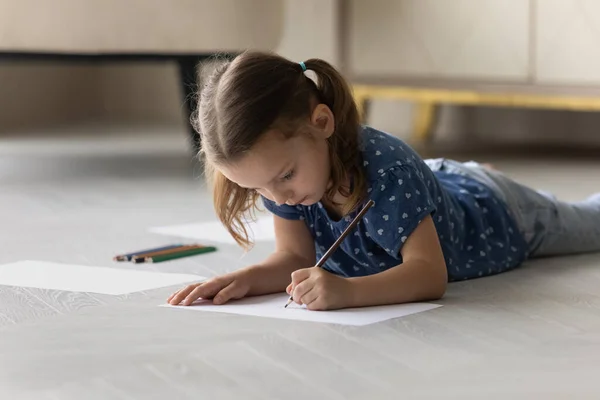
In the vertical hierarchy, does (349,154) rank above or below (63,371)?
above

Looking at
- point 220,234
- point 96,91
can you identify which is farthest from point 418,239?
point 96,91

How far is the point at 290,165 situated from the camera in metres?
1.22

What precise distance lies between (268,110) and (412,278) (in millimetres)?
268

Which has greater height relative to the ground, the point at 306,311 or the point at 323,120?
the point at 323,120

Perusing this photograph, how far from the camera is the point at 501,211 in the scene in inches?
61.8

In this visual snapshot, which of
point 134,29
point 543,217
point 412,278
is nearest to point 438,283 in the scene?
point 412,278

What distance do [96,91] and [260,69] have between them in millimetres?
3734

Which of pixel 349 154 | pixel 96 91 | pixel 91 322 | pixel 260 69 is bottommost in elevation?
pixel 96 91

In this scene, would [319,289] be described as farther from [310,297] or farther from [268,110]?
[268,110]

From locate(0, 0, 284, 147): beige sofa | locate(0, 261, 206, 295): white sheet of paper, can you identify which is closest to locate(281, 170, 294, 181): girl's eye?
locate(0, 261, 206, 295): white sheet of paper

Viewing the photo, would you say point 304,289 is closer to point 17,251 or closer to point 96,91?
point 17,251

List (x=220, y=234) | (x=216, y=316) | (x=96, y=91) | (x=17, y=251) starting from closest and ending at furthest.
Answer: (x=216, y=316) → (x=17, y=251) → (x=220, y=234) → (x=96, y=91)

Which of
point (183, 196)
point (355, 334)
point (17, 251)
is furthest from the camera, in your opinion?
point (183, 196)

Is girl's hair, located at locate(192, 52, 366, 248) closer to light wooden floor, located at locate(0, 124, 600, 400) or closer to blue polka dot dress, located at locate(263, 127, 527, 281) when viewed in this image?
blue polka dot dress, located at locate(263, 127, 527, 281)
